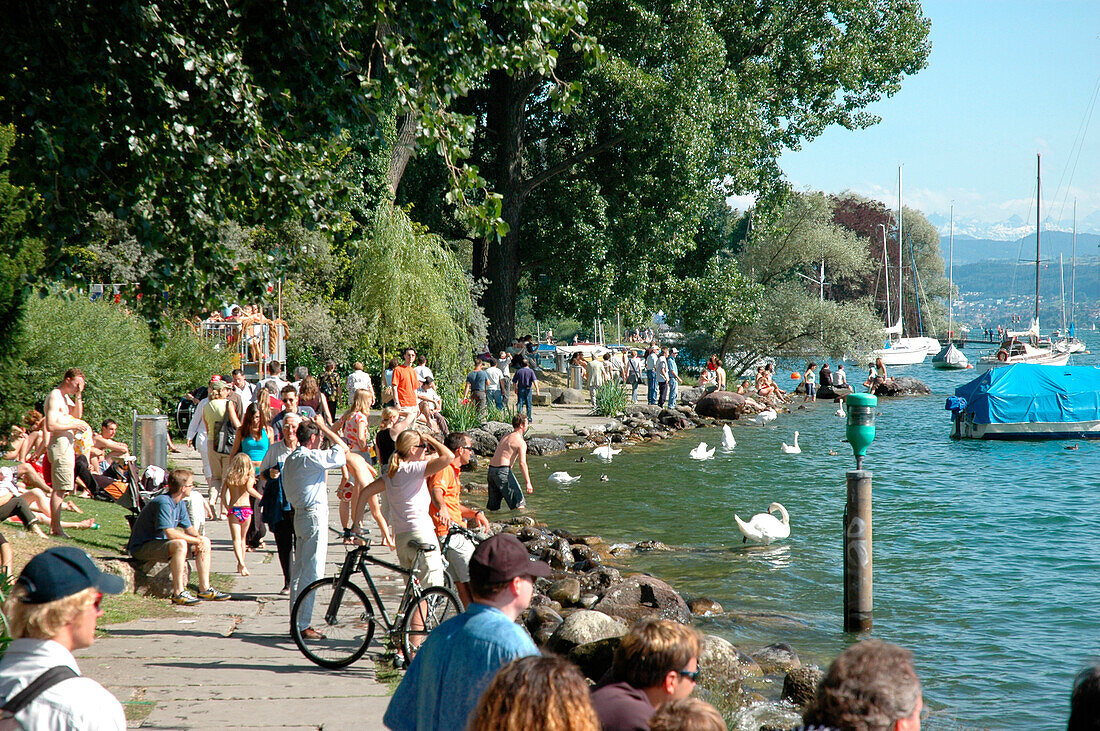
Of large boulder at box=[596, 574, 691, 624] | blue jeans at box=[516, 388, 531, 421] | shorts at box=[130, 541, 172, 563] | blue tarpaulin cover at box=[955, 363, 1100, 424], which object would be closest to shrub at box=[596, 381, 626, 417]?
blue jeans at box=[516, 388, 531, 421]

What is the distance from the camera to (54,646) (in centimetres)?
314

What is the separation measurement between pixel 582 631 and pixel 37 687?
19.4 feet

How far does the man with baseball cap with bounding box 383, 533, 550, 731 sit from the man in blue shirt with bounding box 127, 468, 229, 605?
20.9 ft

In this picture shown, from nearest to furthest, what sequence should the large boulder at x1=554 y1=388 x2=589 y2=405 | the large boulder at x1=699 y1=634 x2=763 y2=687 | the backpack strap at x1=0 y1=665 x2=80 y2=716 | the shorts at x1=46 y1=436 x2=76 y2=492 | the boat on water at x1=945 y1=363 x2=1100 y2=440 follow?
the backpack strap at x1=0 y1=665 x2=80 y2=716 < the large boulder at x1=699 y1=634 x2=763 y2=687 < the shorts at x1=46 y1=436 x2=76 y2=492 < the boat on water at x1=945 y1=363 x2=1100 y2=440 < the large boulder at x1=554 y1=388 x2=589 y2=405

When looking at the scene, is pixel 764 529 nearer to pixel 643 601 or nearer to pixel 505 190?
pixel 643 601

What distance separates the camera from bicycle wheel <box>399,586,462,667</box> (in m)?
7.22

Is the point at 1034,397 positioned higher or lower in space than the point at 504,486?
higher

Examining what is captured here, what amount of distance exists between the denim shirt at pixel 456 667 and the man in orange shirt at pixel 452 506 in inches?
147

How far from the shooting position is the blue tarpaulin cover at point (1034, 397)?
30266 mm

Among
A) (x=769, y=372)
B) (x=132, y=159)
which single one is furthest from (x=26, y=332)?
(x=769, y=372)

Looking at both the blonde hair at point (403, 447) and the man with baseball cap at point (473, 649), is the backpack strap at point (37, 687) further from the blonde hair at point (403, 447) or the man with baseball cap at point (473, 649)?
the blonde hair at point (403, 447)

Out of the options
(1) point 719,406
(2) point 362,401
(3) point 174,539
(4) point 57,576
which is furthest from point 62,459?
(1) point 719,406

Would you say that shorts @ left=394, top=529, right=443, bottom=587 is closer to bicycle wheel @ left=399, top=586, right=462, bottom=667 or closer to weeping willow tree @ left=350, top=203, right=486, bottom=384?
bicycle wheel @ left=399, top=586, right=462, bottom=667

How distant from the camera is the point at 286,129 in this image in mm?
8242
